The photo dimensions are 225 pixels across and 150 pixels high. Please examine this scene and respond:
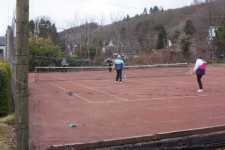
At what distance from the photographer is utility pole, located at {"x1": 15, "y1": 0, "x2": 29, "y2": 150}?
18.2 ft

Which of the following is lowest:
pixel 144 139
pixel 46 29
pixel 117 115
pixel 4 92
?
pixel 117 115

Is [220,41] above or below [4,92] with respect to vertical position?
above

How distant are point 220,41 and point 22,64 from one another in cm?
5532

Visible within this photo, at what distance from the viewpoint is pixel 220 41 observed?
59.2 meters

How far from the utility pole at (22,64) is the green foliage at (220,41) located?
5373 centimetres

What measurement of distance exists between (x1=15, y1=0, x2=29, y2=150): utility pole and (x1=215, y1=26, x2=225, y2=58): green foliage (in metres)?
53.7

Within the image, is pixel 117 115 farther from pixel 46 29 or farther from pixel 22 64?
pixel 46 29

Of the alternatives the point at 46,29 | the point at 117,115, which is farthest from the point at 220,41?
the point at 117,115

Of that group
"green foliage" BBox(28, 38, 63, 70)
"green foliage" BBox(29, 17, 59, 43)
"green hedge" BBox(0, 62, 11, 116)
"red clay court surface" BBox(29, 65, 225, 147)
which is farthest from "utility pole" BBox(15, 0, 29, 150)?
"green foliage" BBox(29, 17, 59, 43)

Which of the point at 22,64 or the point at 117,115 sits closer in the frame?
the point at 22,64

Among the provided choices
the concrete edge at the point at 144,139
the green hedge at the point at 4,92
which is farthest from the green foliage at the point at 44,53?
the concrete edge at the point at 144,139

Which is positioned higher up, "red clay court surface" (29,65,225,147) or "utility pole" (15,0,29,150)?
"utility pole" (15,0,29,150)

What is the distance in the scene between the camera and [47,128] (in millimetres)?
11883

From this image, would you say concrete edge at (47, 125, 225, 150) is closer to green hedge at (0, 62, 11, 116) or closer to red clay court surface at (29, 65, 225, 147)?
red clay court surface at (29, 65, 225, 147)
